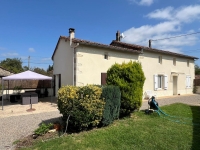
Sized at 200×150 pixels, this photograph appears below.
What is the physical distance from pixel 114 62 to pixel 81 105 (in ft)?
28.3

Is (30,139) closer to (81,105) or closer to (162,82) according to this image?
(81,105)

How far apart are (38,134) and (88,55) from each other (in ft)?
25.6

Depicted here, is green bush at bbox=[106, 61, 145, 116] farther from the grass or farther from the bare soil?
the bare soil

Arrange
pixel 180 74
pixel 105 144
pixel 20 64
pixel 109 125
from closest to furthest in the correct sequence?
1. pixel 105 144
2. pixel 109 125
3. pixel 180 74
4. pixel 20 64

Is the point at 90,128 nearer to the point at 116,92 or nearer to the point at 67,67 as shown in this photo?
the point at 116,92

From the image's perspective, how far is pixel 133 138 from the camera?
15.8ft

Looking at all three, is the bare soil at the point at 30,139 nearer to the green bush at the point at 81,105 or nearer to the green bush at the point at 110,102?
the green bush at the point at 81,105

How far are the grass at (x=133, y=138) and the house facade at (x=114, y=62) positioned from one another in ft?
21.3

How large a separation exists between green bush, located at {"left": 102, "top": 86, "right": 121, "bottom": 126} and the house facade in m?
5.69

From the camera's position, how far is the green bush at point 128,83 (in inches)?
265

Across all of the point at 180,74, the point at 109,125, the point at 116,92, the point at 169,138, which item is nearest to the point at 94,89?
the point at 116,92

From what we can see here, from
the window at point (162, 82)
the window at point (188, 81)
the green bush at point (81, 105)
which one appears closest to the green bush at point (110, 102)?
the green bush at point (81, 105)

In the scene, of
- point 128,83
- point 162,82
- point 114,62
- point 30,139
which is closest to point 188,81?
point 162,82

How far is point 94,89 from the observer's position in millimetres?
5367
